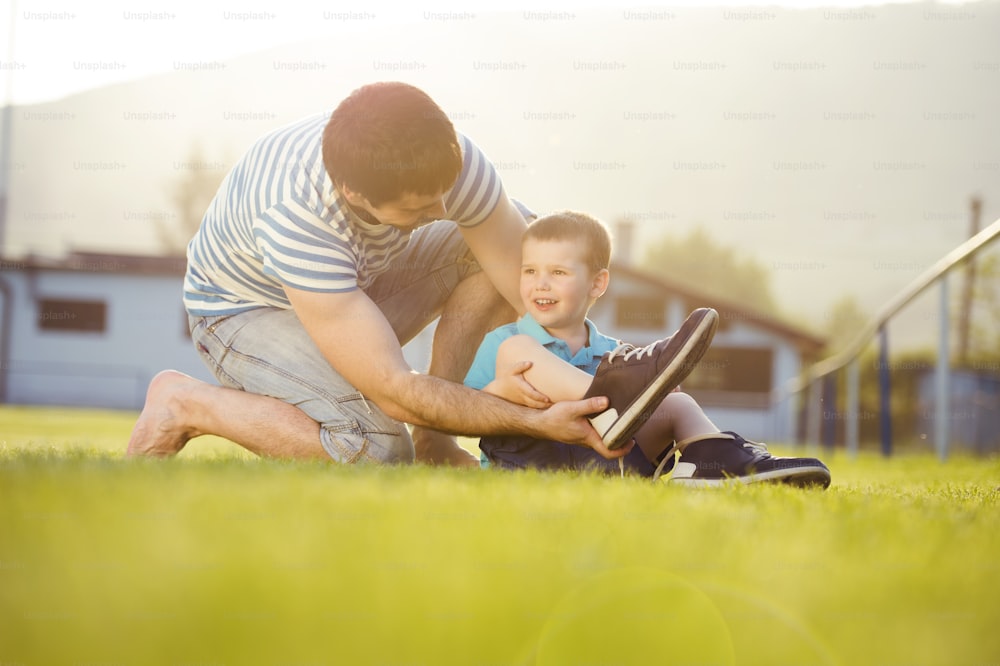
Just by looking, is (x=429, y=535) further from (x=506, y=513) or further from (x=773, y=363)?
(x=773, y=363)

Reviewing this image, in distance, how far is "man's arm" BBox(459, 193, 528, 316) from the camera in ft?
11.7

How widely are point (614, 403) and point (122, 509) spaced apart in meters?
1.51

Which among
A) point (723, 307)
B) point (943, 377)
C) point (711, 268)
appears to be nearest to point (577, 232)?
point (943, 377)

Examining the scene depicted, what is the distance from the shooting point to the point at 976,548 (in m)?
1.46

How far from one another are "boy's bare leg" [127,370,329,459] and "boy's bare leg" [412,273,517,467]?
2.22 ft

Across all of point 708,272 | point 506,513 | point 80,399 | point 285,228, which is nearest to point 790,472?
point 506,513

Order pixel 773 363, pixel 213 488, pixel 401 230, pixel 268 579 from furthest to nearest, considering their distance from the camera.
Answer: pixel 773 363 → pixel 401 230 → pixel 213 488 → pixel 268 579

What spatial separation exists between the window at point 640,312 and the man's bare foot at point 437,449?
22.7m

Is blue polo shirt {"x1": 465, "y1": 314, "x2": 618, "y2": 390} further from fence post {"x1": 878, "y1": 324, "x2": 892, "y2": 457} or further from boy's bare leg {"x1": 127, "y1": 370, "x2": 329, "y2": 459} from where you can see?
fence post {"x1": 878, "y1": 324, "x2": 892, "y2": 457}

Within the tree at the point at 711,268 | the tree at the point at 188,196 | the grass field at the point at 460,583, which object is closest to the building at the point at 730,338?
the grass field at the point at 460,583

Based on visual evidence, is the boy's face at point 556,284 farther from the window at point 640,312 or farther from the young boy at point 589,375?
the window at point 640,312

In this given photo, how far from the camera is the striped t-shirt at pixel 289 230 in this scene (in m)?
2.91

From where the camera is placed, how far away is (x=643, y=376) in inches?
102

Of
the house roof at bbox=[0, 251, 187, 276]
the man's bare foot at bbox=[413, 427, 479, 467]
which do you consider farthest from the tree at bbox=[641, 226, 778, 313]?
the man's bare foot at bbox=[413, 427, 479, 467]
